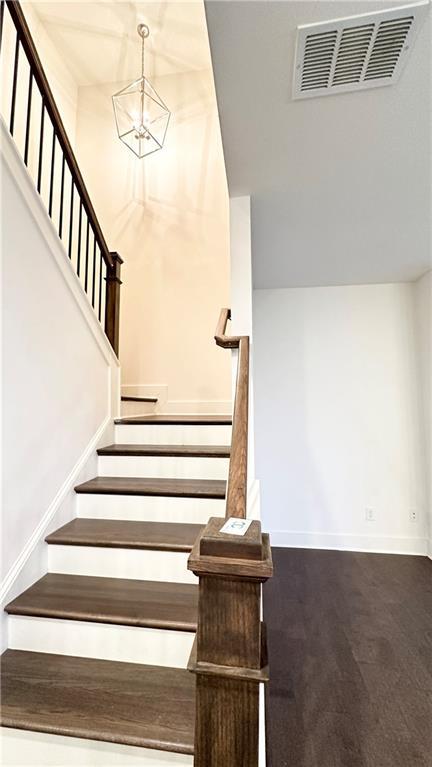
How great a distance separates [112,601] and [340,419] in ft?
8.60

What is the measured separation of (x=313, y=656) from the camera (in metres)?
1.87

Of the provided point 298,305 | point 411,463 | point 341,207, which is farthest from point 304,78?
point 411,463

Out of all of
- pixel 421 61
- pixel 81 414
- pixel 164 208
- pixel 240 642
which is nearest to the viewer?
pixel 240 642

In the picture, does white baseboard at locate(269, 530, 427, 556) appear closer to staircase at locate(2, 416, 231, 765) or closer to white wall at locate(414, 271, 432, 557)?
white wall at locate(414, 271, 432, 557)

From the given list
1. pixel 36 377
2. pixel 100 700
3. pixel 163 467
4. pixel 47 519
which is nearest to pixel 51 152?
pixel 36 377

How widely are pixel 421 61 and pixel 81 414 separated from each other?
2.18m

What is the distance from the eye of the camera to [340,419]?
340 centimetres

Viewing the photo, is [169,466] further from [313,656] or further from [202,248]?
[202,248]

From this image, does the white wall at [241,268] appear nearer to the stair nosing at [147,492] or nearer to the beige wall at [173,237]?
the stair nosing at [147,492]

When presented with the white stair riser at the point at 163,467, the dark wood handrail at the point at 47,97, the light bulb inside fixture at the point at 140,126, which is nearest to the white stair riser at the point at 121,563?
the white stair riser at the point at 163,467

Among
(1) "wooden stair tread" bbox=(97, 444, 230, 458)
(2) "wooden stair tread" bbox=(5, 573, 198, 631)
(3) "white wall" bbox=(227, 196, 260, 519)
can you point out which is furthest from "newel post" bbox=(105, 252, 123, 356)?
(2) "wooden stair tread" bbox=(5, 573, 198, 631)

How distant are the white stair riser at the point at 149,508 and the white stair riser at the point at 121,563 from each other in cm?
25

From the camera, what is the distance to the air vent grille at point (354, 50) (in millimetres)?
1123

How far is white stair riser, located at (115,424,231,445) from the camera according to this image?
2.39 metres
